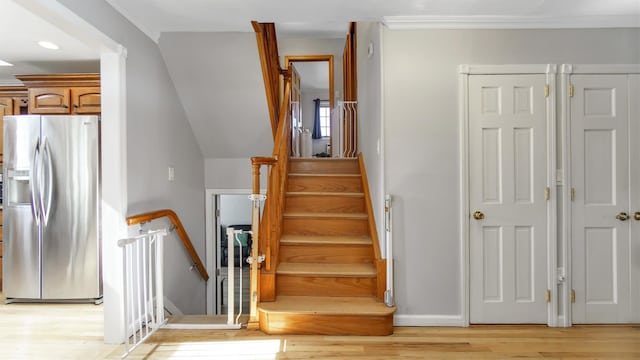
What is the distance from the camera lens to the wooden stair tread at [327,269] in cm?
327

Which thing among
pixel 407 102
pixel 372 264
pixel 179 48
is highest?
pixel 179 48

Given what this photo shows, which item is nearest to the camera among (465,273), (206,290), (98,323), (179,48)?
(465,273)

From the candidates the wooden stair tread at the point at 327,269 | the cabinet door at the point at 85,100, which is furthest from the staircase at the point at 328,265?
the cabinet door at the point at 85,100

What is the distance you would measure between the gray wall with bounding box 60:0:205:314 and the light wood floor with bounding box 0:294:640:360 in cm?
68

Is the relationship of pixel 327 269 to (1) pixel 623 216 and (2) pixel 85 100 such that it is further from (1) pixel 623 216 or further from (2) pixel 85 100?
(2) pixel 85 100

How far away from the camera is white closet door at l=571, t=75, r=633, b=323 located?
3152 millimetres

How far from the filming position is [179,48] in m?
3.76

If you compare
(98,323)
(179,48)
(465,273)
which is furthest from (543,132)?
(98,323)

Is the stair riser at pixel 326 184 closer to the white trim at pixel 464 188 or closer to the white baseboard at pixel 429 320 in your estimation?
the white trim at pixel 464 188

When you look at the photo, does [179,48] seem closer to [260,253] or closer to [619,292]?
[260,253]

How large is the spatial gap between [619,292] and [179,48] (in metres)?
4.29

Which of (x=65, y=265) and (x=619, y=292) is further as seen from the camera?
(x=65, y=265)

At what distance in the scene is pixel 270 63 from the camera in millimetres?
4043

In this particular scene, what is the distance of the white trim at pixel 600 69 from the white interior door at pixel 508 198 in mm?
203
